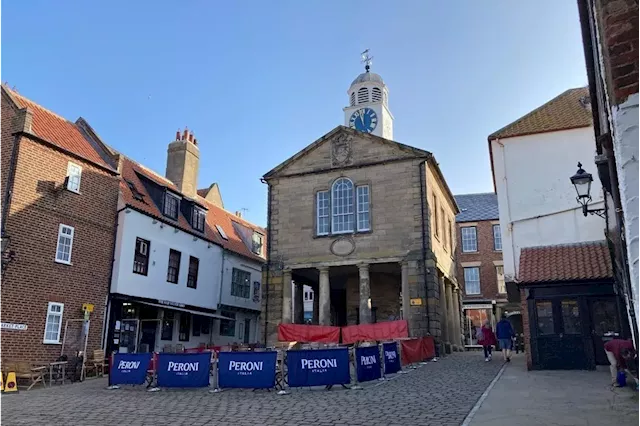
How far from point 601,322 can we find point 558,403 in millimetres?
7121

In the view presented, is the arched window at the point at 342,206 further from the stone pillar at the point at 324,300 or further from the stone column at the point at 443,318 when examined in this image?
the stone column at the point at 443,318

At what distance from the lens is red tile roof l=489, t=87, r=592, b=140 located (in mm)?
19641

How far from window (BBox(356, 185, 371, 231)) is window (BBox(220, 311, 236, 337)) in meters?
10.5

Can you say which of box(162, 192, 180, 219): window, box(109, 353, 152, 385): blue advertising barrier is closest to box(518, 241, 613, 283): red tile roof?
box(109, 353, 152, 385): blue advertising barrier

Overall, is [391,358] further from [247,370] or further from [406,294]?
[406,294]

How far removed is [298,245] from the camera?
25.3 metres

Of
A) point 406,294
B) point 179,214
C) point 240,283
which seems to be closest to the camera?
point 406,294

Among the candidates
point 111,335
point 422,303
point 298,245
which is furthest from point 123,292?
point 422,303

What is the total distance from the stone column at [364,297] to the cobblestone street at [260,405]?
7875 millimetres

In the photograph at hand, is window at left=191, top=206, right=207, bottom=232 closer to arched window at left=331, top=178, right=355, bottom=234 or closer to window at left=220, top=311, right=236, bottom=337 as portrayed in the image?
window at left=220, top=311, right=236, bottom=337

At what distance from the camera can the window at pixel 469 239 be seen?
138 ft

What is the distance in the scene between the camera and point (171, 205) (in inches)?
1044

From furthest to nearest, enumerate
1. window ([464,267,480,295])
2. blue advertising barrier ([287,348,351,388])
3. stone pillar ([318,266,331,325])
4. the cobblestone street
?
window ([464,267,480,295]), stone pillar ([318,266,331,325]), blue advertising barrier ([287,348,351,388]), the cobblestone street

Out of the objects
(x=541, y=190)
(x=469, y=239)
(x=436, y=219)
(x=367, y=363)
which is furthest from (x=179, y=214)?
(x=469, y=239)
